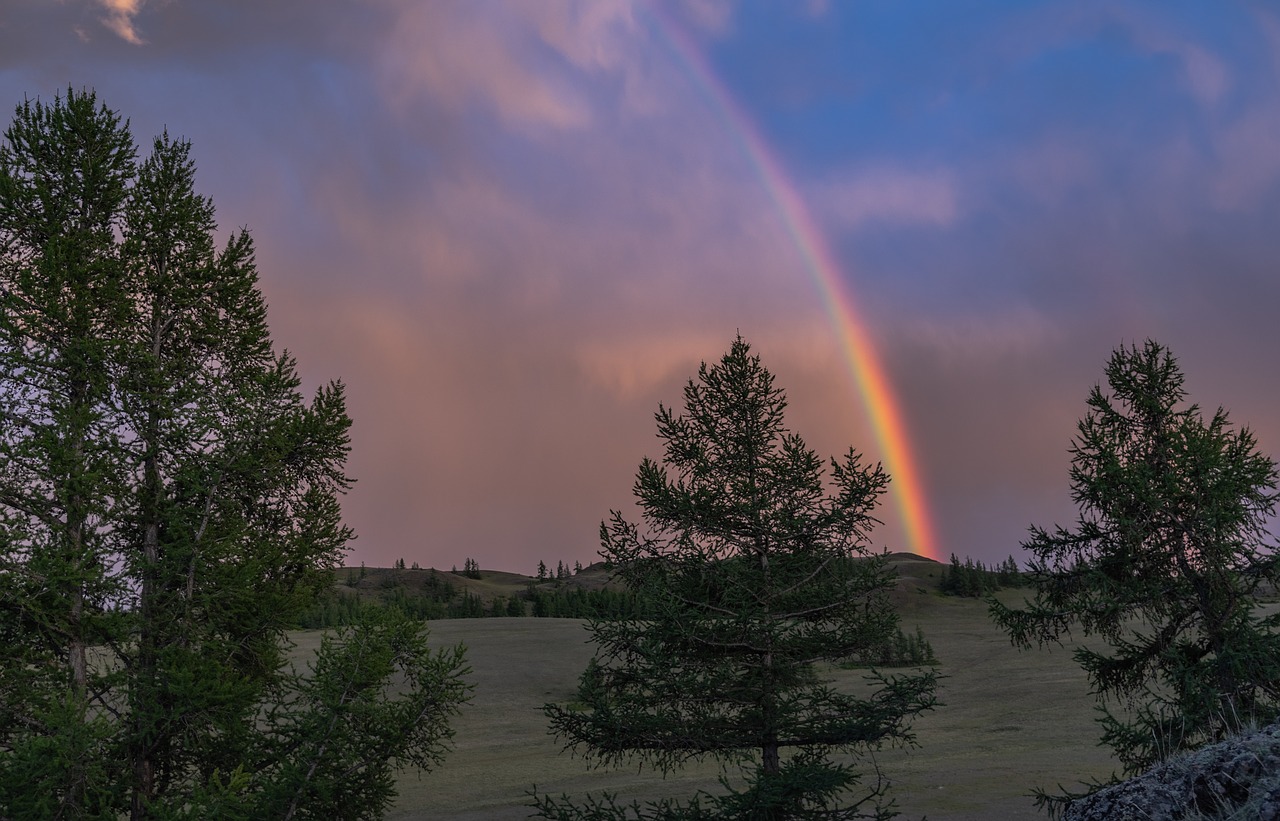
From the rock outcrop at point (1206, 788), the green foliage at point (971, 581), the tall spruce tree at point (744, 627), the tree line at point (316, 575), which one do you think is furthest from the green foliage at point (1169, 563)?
the green foliage at point (971, 581)

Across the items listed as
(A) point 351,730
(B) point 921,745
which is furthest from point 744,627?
(B) point 921,745

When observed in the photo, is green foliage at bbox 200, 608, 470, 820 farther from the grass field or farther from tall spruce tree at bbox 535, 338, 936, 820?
the grass field

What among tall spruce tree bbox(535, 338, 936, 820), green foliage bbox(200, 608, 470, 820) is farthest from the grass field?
green foliage bbox(200, 608, 470, 820)

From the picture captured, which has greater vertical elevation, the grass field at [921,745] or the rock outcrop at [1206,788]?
the rock outcrop at [1206,788]

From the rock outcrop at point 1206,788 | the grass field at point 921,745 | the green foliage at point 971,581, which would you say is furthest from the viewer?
the green foliage at point 971,581

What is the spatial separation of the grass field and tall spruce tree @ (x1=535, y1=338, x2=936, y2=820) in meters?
3.03

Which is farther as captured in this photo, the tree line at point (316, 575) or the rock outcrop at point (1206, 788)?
the tree line at point (316, 575)

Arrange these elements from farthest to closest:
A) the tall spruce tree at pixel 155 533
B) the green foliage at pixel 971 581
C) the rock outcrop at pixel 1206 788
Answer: the green foliage at pixel 971 581
the tall spruce tree at pixel 155 533
the rock outcrop at pixel 1206 788

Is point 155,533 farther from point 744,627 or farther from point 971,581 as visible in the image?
point 971,581

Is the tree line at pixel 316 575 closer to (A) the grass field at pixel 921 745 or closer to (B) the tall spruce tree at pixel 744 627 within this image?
(B) the tall spruce tree at pixel 744 627

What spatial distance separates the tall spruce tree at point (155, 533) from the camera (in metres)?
12.7

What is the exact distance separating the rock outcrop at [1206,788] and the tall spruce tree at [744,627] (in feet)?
24.9

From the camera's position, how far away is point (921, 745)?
82.9 ft

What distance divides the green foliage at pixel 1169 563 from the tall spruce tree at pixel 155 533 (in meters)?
11.7
